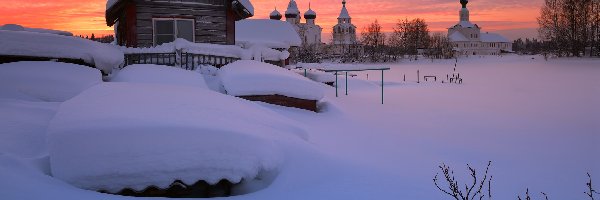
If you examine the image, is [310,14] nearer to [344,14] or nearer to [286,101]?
[344,14]

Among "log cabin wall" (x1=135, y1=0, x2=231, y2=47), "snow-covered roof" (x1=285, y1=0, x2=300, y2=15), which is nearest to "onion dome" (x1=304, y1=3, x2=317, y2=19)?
"snow-covered roof" (x1=285, y1=0, x2=300, y2=15)

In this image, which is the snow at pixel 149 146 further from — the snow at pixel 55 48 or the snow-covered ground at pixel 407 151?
the snow at pixel 55 48

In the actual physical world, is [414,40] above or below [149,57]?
above

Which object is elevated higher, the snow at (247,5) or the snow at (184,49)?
the snow at (247,5)

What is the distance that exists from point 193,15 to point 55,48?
288 inches

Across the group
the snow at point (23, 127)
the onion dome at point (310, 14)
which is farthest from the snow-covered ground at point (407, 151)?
the onion dome at point (310, 14)

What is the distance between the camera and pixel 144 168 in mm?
4277

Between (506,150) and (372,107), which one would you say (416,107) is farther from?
(506,150)

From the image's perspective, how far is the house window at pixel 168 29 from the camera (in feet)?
55.1

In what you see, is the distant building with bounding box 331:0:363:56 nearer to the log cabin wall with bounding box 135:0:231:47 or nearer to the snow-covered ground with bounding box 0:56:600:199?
the log cabin wall with bounding box 135:0:231:47

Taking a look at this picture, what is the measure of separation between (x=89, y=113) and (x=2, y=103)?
2300 millimetres

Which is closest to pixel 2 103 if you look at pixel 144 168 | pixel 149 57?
pixel 144 168

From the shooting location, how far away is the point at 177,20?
16922 mm

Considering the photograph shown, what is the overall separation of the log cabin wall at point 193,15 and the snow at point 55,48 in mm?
4672
